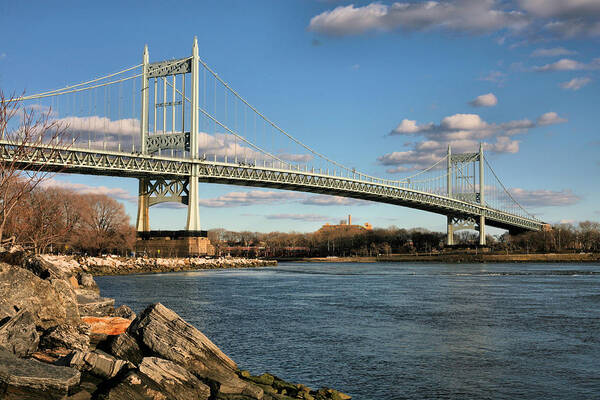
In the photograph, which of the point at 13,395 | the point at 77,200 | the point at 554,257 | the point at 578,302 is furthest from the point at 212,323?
the point at 554,257

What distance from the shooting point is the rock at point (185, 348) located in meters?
7.37

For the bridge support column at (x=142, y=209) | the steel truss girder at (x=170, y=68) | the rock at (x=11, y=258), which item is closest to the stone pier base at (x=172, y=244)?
the bridge support column at (x=142, y=209)

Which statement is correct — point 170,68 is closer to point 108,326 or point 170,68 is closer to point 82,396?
point 108,326

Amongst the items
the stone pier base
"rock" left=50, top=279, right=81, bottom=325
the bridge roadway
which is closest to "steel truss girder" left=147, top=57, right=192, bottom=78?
the bridge roadway

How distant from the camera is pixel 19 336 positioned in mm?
7113

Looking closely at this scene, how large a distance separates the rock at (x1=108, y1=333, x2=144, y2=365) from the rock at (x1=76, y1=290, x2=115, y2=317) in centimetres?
428

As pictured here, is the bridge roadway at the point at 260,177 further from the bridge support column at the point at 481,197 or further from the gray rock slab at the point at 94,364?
the gray rock slab at the point at 94,364

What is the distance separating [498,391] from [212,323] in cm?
790

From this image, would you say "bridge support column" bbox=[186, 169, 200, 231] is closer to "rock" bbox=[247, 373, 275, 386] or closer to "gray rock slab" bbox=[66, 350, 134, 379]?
"rock" bbox=[247, 373, 275, 386]

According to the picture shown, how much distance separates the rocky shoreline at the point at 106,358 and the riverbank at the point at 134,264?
23.3 meters

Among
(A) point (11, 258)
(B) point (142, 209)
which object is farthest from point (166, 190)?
(A) point (11, 258)

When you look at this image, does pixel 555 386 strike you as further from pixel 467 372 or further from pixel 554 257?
pixel 554 257

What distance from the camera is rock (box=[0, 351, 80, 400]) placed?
578cm

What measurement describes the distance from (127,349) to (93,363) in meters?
1.07
